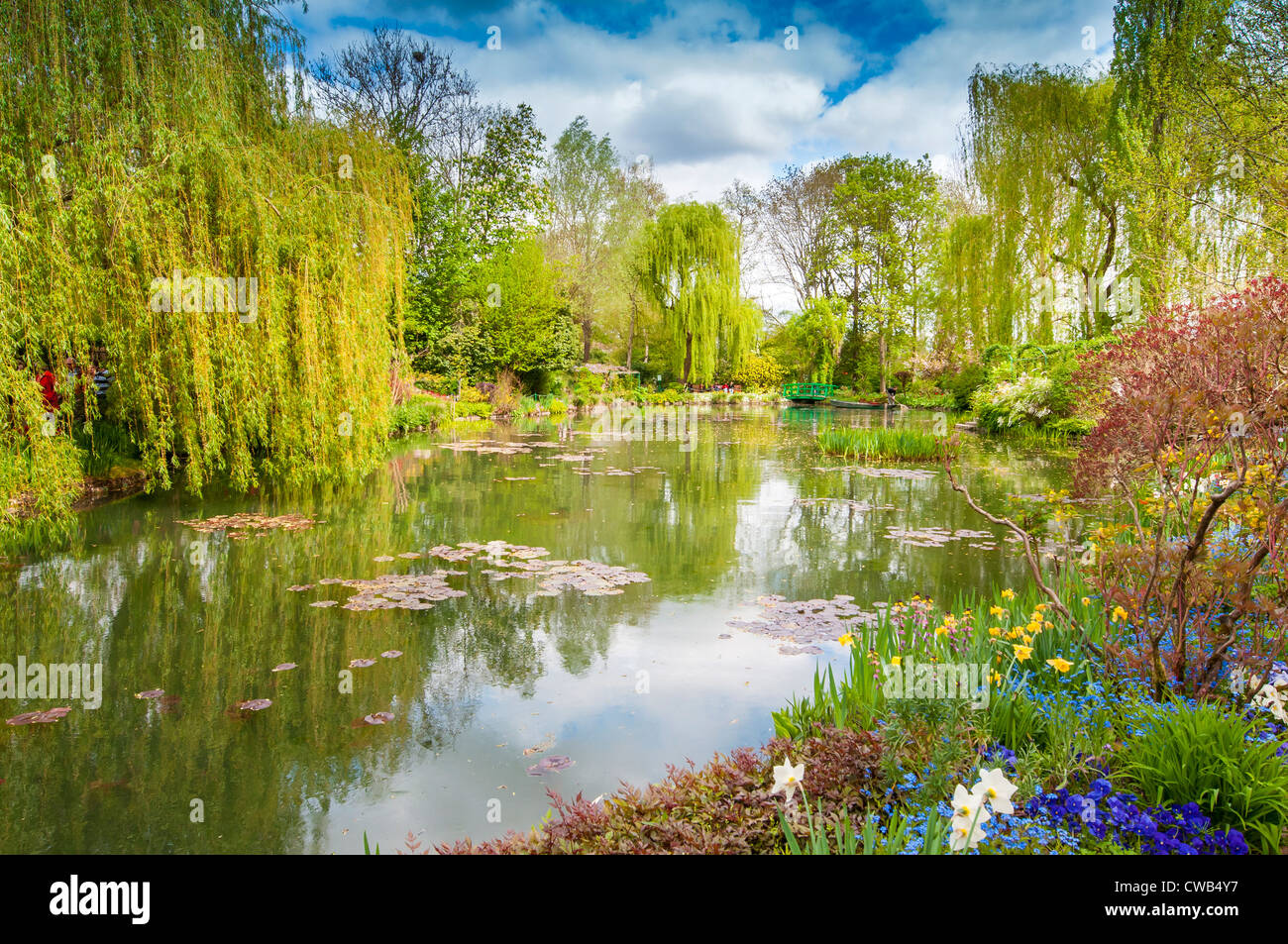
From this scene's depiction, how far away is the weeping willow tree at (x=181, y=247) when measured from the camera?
5.95 meters

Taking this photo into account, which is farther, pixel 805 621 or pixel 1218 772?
pixel 805 621

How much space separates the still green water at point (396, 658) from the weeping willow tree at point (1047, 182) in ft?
38.7

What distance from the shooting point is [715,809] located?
7.38 ft

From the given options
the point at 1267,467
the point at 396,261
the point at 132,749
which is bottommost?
the point at 132,749

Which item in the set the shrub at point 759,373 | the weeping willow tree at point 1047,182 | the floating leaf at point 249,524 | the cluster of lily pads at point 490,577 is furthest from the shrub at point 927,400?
the floating leaf at point 249,524

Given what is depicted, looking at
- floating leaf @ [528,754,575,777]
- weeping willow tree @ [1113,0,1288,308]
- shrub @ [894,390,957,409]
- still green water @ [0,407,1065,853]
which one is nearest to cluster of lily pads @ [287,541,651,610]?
still green water @ [0,407,1065,853]

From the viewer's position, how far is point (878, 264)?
3134 centimetres

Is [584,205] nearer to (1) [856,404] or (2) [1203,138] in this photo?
(1) [856,404]

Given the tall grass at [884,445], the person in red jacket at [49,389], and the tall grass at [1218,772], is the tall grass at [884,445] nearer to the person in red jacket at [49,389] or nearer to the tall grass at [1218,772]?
the tall grass at [1218,772]

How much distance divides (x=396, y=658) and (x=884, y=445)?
10189 mm

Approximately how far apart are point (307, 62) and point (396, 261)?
242 centimetres

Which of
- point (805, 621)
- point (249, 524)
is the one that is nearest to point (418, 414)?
point (249, 524)
